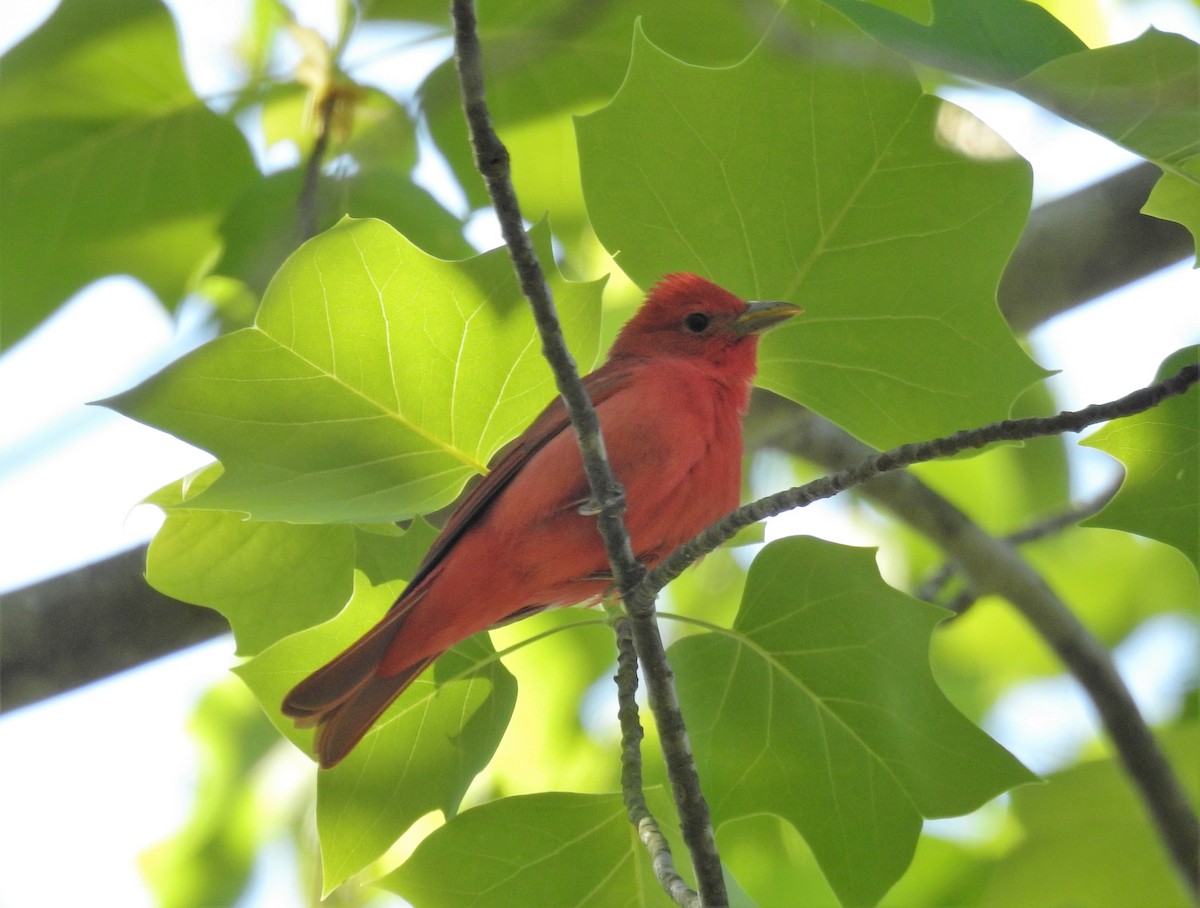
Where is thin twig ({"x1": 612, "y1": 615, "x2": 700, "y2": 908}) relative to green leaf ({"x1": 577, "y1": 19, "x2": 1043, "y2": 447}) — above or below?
below

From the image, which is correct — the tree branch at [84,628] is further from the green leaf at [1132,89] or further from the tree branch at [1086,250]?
the tree branch at [1086,250]

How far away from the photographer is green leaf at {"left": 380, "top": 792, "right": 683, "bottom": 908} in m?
2.73

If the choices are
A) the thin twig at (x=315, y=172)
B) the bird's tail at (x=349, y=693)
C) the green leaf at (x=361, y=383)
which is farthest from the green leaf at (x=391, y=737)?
the thin twig at (x=315, y=172)

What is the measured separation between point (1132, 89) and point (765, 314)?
102cm

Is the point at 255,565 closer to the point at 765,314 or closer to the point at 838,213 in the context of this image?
the point at 765,314

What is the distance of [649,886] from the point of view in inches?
109

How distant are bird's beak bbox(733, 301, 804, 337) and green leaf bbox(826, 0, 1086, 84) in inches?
31.5

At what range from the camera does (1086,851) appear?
147 inches

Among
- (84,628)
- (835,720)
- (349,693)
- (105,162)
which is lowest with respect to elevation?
(835,720)

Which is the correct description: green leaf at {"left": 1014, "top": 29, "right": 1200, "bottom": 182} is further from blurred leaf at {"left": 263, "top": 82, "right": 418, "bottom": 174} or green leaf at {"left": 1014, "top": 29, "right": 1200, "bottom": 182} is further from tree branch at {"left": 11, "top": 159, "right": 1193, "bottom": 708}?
blurred leaf at {"left": 263, "top": 82, "right": 418, "bottom": 174}

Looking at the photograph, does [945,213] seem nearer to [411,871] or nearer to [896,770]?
[896,770]

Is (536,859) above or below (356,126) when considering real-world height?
below

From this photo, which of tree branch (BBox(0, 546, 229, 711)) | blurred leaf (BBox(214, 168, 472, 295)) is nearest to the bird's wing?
blurred leaf (BBox(214, 168, 472, 295))

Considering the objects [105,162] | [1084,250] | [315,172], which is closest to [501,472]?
[315,172]
